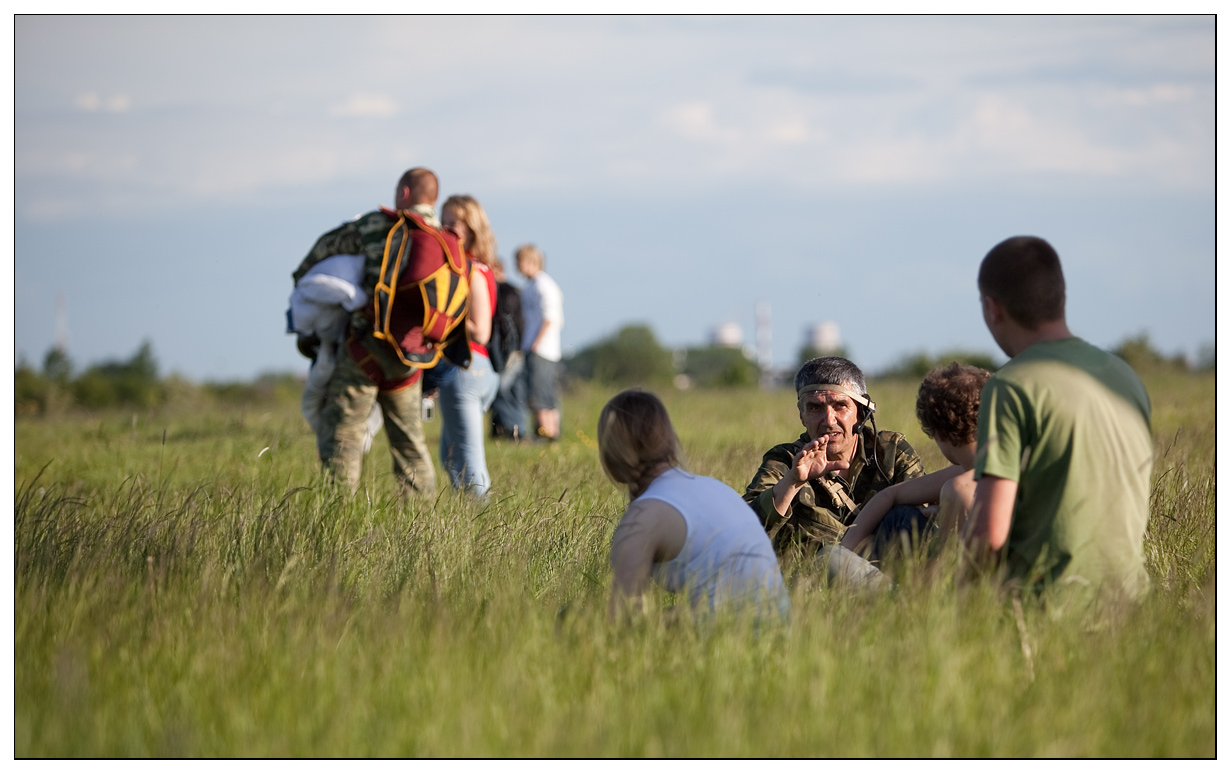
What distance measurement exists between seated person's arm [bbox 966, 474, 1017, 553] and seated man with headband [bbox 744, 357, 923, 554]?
890 mm

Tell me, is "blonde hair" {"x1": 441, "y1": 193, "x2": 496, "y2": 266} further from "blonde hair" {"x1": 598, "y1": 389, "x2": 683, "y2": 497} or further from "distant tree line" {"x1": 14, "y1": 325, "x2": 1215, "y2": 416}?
"distant tree line" {"x1": 14, "y1": 325, "x2": 1215, "y2": 416}

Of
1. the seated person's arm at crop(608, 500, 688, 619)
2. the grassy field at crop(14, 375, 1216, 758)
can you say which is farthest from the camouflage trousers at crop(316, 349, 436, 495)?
the seated person's arm at crop(608, 500, 688, 619)

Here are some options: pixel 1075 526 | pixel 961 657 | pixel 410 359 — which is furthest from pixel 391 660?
pixel 410 359

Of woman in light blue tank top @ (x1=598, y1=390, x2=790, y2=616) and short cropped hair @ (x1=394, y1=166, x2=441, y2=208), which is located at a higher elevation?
short cropped hair @ (x1=394, y1=166, x2=441, y2=208)

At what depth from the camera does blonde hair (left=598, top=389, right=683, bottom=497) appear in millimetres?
3316

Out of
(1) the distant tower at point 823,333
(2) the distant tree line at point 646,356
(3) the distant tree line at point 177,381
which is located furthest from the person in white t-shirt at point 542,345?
(1) the distant tower at point 823,333

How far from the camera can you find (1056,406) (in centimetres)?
309

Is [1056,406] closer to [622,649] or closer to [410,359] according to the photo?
[622,649]

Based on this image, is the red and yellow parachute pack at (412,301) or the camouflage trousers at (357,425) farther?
the camouflage trousers at (357,425)

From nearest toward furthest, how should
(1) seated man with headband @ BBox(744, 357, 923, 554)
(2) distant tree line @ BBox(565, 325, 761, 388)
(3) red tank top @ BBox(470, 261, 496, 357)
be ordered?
1. (1) seated man with headband @ BBox(744, 357, 923, 554)
2. (3) red tank top @ BBox(470, 261, 496, 357)
3. (2) distant tree line @ BBox(565, 325, 761, 388)

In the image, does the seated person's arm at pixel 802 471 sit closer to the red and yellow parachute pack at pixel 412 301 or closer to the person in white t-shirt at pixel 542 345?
the red and yellow parachute pack at pixel 412 301

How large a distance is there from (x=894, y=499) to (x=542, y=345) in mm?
7045

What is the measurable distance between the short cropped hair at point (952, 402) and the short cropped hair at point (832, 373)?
0.42 m

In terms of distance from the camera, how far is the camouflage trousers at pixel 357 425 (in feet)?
19.8
